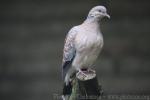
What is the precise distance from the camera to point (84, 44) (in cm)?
173

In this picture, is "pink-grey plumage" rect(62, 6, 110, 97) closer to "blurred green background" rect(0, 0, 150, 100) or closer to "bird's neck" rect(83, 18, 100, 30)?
"bird's neck" rect(83, 18, 100, 30)

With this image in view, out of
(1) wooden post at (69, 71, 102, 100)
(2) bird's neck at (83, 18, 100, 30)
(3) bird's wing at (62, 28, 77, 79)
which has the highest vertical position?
(2) bird's neck at (83, 18, 100, 30)

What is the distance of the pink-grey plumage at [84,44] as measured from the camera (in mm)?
1737

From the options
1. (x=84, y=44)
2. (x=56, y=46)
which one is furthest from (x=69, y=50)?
(x=56, y=46)

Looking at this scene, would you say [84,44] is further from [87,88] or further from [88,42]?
[87,88]

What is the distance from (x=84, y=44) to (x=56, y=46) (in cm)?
120

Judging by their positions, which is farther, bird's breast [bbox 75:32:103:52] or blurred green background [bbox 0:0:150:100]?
blurred green background [bbox 0:0:150:100]

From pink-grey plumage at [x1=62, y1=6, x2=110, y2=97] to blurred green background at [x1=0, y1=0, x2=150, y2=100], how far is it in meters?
1.04

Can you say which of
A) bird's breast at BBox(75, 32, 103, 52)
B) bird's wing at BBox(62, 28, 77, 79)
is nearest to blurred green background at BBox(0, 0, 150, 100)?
bird's wing at BBox(62, 28, 77, 79)

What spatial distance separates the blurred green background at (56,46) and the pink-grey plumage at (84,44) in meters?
1.04

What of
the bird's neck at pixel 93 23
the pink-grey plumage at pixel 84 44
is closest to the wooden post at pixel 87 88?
the pink-grey plumage at pixel 84 44

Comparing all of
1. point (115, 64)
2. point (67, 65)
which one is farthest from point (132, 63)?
point (67, 65)

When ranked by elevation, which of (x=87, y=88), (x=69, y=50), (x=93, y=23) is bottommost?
(x=87, y=88)

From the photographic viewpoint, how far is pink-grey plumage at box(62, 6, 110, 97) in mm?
1737
